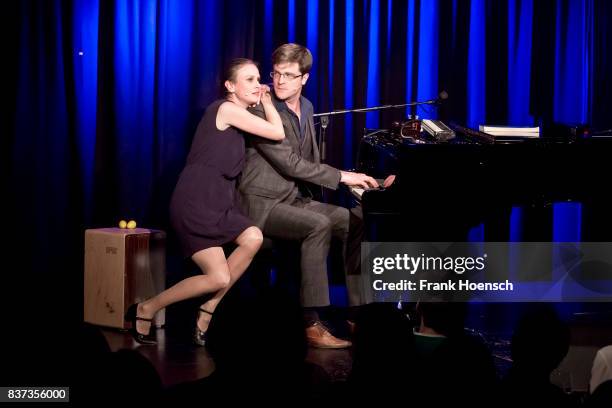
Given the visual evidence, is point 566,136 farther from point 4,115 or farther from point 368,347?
point 4,115

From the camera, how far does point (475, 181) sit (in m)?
4.07

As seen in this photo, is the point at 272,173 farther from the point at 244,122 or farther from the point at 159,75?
the point at 159,75

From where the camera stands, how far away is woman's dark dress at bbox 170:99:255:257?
4.22m

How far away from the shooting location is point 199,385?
2156mm

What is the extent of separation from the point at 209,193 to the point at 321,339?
0.90 m

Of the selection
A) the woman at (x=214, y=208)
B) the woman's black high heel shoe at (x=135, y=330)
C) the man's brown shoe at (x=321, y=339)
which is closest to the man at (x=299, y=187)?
the man's brown shoe at (x=321, y=339)

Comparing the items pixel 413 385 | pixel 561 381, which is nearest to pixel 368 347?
pixel 413 385

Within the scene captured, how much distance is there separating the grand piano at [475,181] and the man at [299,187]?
0.25 meters

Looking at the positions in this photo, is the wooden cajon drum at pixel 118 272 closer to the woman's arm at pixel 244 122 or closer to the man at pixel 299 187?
the man at pixel 299 187

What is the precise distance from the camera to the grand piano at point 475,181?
4.04 metres

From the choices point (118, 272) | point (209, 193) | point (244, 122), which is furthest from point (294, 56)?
point (118, 272)

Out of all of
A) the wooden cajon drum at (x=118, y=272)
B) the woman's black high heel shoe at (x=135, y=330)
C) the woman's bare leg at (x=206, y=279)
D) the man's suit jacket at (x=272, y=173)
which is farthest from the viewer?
the wooden cajon drum at (x=118, y=272)

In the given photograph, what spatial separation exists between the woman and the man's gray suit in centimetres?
10

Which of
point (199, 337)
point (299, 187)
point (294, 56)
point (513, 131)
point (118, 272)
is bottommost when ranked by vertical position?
point (199, 337)
